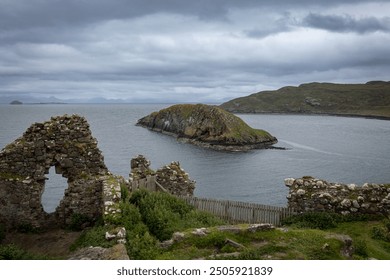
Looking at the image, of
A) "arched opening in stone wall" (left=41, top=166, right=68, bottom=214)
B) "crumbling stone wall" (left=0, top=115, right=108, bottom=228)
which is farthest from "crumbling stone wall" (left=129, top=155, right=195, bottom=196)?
"arched opening in stone wall" (left=41, top=166, right=68, bottom=214)

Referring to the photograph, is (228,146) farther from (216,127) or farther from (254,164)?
(254,164)

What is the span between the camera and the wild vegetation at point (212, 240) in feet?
40.1

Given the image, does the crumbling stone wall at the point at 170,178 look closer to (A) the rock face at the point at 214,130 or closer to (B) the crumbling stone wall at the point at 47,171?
(B) the crumbling stone wall at the point at 47,171

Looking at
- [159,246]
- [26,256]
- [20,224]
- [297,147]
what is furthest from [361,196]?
[297,147]

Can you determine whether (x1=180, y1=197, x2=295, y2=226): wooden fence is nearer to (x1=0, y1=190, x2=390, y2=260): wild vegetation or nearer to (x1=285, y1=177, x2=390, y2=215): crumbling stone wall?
(x1=285, y1=177, x2=390, y2=215): crumbling stone wall

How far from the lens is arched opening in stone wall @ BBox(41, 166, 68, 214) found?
156 feet

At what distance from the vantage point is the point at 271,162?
3524 inches

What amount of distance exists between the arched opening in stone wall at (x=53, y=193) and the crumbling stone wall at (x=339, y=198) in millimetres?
33248

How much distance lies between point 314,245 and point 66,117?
499 inches

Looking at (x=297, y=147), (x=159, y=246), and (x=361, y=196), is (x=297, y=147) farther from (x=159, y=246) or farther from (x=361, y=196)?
(x=159, y=246)

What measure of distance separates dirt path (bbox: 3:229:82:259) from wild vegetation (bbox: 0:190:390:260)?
0.65 metres

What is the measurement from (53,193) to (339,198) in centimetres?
4561

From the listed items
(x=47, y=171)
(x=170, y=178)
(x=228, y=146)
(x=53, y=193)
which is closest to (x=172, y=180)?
(x=170, y=178)

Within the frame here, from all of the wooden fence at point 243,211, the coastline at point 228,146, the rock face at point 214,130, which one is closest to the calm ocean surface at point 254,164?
the coastline at point 228,146
